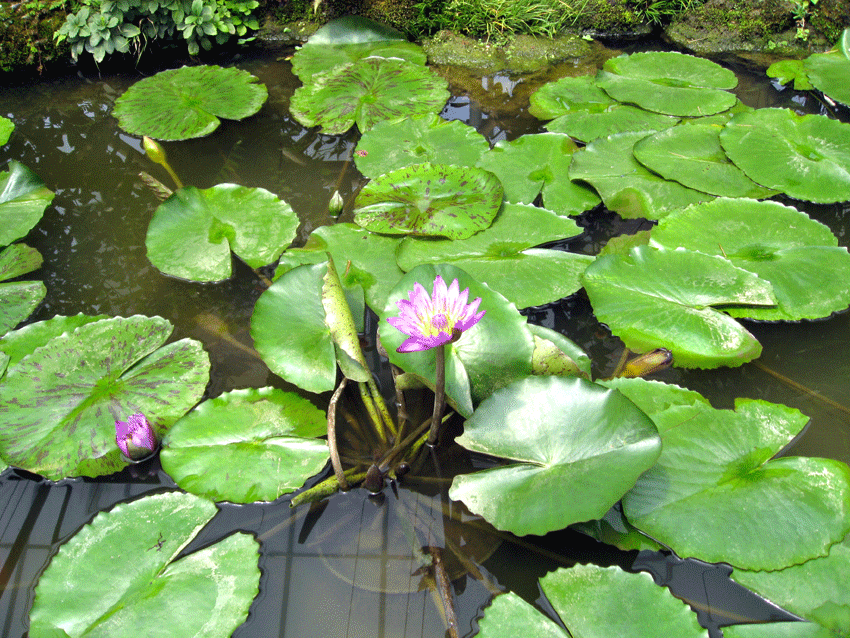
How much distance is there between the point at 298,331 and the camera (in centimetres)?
185

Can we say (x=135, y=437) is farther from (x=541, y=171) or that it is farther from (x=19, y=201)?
(x=541, y=171)

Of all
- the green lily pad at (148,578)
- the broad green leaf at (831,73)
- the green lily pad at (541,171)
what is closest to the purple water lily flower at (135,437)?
the green lily pad at (148,578)

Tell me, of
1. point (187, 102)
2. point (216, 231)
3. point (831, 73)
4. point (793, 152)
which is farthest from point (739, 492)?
point (187, 102)

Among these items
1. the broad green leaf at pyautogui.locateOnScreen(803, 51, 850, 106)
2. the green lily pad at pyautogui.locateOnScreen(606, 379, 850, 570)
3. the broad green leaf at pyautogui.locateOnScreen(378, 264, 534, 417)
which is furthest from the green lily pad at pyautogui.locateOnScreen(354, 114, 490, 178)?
the broad green leaf at pyautogui.locateOnScreen(803, 51, 850, 106)

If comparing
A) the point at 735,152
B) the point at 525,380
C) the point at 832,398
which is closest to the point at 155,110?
the point at 525,380

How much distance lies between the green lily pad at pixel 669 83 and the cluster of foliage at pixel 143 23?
2444 millimetres

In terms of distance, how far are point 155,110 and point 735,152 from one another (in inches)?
117

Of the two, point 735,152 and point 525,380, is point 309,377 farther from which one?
point 735,152

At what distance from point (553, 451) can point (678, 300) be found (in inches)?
32.8

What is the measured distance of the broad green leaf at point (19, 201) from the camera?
2.42m

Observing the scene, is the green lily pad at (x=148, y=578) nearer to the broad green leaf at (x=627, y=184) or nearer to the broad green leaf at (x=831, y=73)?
the broad green leaf at (x=627, y=184)

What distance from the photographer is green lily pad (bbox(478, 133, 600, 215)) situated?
8.08ft

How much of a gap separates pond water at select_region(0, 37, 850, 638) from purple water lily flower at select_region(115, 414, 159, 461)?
0.25 feet

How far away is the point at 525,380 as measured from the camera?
158 cm
